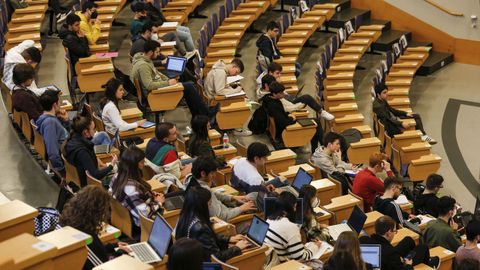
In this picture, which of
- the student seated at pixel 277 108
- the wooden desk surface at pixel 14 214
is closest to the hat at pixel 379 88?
the student seated at pixel 277 108

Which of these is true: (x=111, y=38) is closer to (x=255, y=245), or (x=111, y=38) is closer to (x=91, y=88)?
(x=91, y=88)

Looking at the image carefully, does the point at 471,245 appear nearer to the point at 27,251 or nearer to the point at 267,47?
the point at 27,251

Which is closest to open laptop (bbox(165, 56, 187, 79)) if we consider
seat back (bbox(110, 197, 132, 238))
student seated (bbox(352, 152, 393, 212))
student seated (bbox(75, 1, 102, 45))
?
student seated (bbox(75, 1, 102, 45))

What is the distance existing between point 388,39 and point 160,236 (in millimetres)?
8628

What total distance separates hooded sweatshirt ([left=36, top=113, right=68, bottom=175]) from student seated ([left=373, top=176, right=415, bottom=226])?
8.19ft

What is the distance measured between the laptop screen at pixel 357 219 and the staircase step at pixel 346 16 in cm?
702

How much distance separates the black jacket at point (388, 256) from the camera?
205 inches

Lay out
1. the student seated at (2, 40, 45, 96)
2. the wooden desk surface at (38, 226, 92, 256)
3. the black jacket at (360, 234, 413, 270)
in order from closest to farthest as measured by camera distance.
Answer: the wooden desk surface at (38, 226, 92, 256)
the black jacket at (360, 234, 413, 270)
the student seated at (2, 40, 45, 96)

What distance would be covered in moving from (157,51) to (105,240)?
3.58 m

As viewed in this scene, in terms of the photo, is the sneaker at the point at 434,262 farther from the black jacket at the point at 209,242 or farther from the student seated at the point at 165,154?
the student seated at the point at 165,154

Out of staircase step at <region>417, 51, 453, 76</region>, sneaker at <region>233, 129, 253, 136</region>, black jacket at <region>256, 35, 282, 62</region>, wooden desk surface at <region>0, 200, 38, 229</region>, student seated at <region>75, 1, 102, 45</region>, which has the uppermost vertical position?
wooden desk surface at <region>0, 200, 38, 229</region>

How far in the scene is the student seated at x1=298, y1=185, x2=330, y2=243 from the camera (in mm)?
5473

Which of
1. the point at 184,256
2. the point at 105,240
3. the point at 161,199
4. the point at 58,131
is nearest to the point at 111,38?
the point at 58,131

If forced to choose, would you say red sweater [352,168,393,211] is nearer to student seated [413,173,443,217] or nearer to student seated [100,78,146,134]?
student seated [413,173,443,217]
